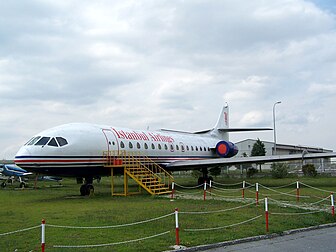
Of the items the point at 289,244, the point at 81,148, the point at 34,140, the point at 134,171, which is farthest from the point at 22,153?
the point at 289,244

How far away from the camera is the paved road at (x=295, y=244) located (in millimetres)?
8938

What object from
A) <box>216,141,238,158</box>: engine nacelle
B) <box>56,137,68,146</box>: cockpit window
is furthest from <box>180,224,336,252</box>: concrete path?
<box>216,141,238,158</box>: engine nacelle

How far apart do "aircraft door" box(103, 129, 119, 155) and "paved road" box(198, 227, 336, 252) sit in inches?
532

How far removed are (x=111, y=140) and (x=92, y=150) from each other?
177 cm

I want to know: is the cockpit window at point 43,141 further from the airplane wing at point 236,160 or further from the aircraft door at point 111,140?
the airplane wing at point 236,160

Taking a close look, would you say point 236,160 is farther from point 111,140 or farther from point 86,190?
point 86,190

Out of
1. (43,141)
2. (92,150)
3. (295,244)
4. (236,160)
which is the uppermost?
(43,141)

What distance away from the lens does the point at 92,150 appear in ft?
70.1

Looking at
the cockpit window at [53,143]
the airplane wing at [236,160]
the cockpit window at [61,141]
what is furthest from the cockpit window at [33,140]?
the airplane wing at [236,160]

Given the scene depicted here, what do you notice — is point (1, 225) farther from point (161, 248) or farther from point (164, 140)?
point (164, 140)

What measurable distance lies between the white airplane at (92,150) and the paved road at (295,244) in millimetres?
12482

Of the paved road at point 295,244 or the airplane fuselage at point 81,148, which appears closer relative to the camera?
the paved road at point 295,244

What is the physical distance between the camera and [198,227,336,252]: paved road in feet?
29.3

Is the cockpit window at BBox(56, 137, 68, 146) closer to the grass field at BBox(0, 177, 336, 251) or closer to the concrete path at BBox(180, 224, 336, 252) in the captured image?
the grass field at BBox(0, 177, 336, 251)
